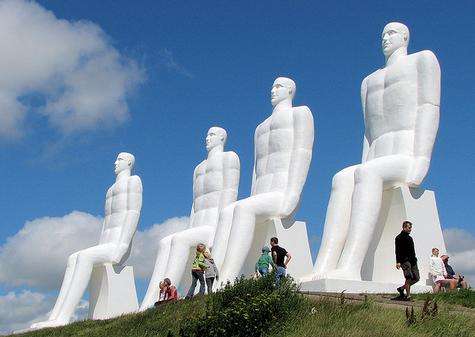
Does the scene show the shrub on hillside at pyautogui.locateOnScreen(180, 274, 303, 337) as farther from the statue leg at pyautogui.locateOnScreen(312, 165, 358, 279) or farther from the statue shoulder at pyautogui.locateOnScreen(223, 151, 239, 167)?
the statue shoulder at pyautogui.locateOnScreen(223, 151, 239, 167)

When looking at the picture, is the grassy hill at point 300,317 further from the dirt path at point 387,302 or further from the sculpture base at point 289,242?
the sculpture base at point 289,242

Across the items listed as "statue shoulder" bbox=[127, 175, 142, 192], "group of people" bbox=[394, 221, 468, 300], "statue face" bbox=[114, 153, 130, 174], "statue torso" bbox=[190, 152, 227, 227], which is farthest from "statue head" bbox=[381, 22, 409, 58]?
"statue face" bbox=[114, 153, 130, 174]

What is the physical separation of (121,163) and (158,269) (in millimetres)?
4405

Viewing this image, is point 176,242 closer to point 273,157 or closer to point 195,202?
point 195,202

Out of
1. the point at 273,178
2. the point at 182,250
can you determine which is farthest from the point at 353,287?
the point at 182,250

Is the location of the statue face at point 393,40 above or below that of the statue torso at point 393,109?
above

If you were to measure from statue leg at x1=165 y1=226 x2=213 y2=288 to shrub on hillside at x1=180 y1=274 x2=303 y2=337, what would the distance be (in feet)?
30.6

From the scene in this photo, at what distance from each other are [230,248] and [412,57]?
5870 mm

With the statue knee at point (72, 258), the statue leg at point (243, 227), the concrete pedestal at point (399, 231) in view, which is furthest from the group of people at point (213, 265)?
the statue knee at point (72, 258)

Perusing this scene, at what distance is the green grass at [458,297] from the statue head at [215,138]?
10.1 meters

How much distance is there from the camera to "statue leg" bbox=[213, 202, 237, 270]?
68.8ft

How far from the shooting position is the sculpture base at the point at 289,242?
20234 mm

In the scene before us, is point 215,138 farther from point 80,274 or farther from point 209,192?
point 80,274

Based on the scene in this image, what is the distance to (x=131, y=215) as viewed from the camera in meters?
25.5
